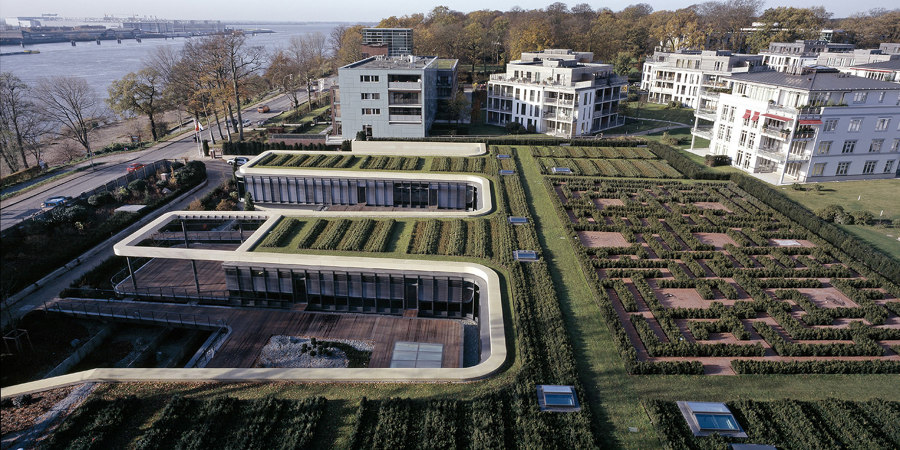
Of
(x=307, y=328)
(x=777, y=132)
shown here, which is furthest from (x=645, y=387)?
(x=777, y=132)

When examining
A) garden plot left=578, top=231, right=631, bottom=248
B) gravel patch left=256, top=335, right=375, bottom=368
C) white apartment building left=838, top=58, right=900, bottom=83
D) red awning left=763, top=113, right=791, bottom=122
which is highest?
white apartment building left=838, top=58, right=900, bottom=83

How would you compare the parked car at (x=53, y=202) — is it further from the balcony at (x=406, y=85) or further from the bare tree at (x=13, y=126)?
the balcony at (x=406, y=85)

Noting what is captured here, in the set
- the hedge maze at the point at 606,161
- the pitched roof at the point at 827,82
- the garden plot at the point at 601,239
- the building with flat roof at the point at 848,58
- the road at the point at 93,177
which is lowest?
the road at the point at 93,177

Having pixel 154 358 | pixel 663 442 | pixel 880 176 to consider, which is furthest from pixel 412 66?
pixel 663 442

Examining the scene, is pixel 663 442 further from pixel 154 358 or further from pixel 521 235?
pixel 154 358

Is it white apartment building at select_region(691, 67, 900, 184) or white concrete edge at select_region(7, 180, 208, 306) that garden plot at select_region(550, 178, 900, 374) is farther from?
white concrete edge at select_region(7, 180, 208, 306)

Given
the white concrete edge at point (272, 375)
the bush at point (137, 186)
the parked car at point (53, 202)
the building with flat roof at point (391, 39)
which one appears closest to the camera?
the white concrete edge at point (272, 375)

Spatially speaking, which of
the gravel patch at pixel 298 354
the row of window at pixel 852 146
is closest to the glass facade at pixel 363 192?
the gravel patch at pixel 298 354

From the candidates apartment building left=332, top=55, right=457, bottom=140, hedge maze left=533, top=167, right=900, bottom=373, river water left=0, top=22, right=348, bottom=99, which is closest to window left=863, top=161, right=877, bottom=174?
hedge maze left=533, top=167, right=900, bottom=373
